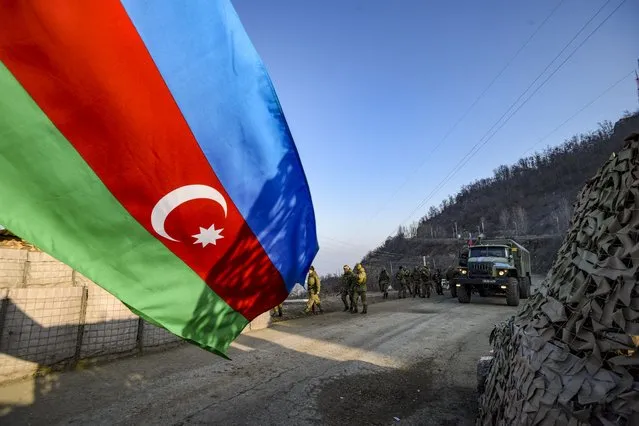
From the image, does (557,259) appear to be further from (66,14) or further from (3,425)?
(3,425)

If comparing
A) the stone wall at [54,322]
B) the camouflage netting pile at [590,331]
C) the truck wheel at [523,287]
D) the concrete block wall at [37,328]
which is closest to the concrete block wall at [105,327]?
the stone wall at [54,322]

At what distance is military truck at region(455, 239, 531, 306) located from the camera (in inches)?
593

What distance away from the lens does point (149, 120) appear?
190 cm

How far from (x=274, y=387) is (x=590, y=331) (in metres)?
3.90

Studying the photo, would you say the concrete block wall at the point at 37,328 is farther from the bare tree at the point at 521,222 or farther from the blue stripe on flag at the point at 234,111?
the bare tree at the point at 521,222

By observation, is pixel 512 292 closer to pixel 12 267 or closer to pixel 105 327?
pixel 105 327

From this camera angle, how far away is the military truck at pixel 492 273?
49.4 feet

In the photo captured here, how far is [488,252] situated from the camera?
16969mm

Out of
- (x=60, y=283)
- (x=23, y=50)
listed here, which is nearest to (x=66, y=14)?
(x=23, y=50)

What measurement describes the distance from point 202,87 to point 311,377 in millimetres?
4599

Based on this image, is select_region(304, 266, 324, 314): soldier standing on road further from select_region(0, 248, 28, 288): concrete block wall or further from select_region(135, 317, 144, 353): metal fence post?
select_region(0, 248, 28, 288): concrete block wall

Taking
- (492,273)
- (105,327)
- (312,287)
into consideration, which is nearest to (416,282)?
(492,273)

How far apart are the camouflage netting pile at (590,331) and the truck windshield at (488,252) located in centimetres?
1517

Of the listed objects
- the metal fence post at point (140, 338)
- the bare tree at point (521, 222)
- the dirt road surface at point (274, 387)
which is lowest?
the dirt road surface at point (274, 387)
